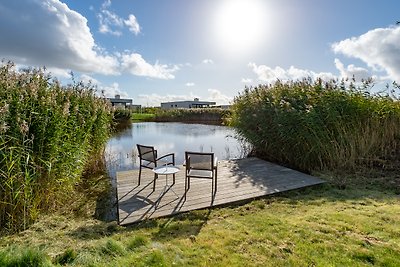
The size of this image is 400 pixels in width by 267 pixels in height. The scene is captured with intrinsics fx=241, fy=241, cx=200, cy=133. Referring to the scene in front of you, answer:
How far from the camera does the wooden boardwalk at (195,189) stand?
11.3ft

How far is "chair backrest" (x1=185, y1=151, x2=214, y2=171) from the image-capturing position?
366 cm

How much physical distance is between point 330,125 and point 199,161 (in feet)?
12.3

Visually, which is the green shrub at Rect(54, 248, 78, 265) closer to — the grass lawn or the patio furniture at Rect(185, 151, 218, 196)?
the grass lawn

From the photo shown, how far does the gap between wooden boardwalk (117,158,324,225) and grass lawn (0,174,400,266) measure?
242 millimetres

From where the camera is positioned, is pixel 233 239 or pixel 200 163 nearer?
pixel 233 239

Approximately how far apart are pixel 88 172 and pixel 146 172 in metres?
1.80

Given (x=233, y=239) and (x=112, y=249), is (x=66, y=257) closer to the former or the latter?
(x=112, y=249)

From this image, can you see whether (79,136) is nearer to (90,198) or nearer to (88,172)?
(90,198)

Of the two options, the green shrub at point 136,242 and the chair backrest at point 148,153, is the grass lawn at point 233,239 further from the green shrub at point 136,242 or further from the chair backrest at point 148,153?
the chair backrest at point 148,153

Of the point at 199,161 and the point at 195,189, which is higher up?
the point at 199,161

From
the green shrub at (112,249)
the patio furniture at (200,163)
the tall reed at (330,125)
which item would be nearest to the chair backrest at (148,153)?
the patio furniture at (200,163)

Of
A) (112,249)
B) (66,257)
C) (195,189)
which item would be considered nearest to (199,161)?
(195,189)

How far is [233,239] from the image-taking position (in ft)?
8.35

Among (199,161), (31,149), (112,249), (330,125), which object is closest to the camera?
(112,249)
